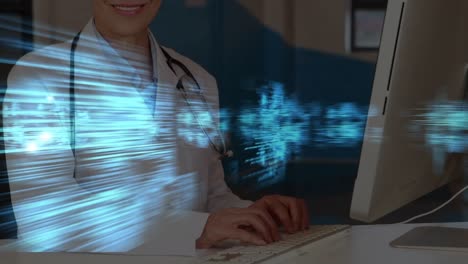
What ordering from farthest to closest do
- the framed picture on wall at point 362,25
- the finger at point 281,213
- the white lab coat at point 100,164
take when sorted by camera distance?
the framed picture on wall at point 362,25
the white lab coat at point 100,164
the finger at point 281,213

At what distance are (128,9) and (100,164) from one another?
13.1 inches

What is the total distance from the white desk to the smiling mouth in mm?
576

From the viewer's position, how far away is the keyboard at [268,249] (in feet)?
1.67

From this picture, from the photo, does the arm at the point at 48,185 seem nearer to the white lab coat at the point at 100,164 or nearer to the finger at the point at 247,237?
the white lab coat at the point at 100,164

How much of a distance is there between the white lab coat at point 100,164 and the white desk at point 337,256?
0.08 metres

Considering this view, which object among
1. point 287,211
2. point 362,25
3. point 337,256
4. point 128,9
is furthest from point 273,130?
Result: point 337,256

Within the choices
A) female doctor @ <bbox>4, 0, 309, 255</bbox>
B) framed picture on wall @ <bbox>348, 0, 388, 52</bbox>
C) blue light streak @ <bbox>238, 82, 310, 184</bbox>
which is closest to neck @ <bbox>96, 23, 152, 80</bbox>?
female doctor @ <bbox>4, 0, 309, 255</bbox>

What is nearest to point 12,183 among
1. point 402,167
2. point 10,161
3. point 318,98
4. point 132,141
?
point 10,161

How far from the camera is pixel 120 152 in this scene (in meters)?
1.01

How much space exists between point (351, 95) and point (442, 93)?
273 cm

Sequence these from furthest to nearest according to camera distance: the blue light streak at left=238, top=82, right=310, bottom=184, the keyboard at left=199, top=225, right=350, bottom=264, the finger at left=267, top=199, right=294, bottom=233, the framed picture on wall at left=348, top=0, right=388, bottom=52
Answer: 1. the framed picture on wall at left=348, top=0, right=388, bottom=52
2. the blue light streak at left=238, top=82, right=310, bottom=184
3. the finger at left=267, top=199, right=294, bottom=233
4. the keyboard at left=199, top=225, right=350, bottom=264

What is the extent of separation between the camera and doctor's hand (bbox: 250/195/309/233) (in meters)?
0.66

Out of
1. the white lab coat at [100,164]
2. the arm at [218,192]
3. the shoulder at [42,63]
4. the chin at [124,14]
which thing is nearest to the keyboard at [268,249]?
the white lab coat at [100,164]

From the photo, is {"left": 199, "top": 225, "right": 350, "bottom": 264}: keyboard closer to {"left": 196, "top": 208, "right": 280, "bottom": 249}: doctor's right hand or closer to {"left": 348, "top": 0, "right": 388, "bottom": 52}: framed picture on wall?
{"left": 196, "top": 208, "right": 280, "bottom": 249}: doctor's right hand
